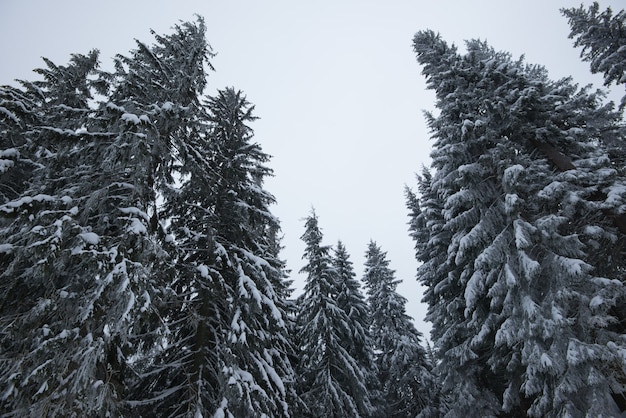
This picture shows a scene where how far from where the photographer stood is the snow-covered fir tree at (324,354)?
552 inches

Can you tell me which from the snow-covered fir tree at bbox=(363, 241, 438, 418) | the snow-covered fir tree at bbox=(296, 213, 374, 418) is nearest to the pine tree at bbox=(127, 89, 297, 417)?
the snow-covered fir tree at bbox=(296, 213, 374, 418)

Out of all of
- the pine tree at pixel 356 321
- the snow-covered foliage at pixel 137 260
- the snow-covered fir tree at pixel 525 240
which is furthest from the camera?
the pine tree at pixel 356 321

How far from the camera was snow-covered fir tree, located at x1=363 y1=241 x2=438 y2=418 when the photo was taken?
61.5ft

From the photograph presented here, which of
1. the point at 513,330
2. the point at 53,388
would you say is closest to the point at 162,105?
the point at 53,388

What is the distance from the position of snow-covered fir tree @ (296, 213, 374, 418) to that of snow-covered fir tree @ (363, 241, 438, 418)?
10.4 ft

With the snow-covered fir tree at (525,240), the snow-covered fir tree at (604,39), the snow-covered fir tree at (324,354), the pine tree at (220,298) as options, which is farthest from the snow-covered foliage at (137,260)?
the snow-covered fir tree at (604,39)

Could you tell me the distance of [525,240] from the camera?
8.80 m

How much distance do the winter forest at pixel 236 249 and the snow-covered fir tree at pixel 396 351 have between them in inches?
170

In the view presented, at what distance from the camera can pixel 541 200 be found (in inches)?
396

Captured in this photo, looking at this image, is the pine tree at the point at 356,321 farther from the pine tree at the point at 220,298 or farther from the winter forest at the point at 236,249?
the pine tree at the point at 220,298

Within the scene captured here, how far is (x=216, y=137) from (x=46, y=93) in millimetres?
7548

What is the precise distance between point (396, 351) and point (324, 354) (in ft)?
19.8

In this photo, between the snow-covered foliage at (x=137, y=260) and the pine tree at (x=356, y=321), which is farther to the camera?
the pine tree at (x=356, y=321)

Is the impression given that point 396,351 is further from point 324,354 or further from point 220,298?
point 220,298
